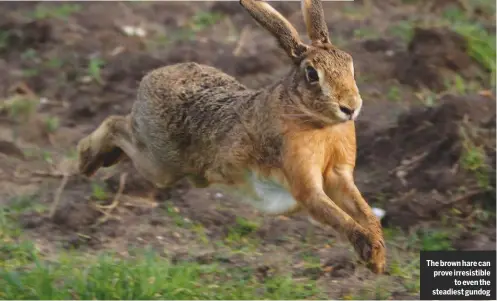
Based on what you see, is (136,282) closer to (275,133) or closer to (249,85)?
(275,133)

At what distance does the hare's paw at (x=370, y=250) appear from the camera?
567 cm

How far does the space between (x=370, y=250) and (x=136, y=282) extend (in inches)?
46.6

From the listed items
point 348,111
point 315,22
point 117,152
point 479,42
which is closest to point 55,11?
point 117,152

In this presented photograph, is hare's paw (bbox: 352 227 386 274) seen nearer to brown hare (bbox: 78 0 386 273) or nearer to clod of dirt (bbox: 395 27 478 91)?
brown hare (bbox: 78 0 386 273)

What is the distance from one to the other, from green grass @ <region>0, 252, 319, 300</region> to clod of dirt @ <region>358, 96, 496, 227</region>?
5.26 ft

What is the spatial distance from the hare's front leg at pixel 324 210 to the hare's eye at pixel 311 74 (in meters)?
0.43

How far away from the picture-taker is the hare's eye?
19.4 ft

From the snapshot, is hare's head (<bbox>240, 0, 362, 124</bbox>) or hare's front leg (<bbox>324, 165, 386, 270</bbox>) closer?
hare's head (<bbox>240, 0, 362, 124</bbox>)

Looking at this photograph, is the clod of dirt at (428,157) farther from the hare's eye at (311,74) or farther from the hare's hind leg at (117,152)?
the hare's eye at (311,74)

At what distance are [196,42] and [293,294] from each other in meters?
4.63

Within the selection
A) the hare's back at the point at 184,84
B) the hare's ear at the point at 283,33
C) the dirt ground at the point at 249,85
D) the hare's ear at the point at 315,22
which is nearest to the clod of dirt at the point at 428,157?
the dirt ground at the point at 249,85

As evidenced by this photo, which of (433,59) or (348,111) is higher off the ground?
(433,59)

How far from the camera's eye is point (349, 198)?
6.23 meters

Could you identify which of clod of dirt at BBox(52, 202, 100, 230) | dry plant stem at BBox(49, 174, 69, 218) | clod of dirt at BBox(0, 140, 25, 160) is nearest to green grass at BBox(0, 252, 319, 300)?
clod of dirt at BBox(52, 202, 100, 230)
